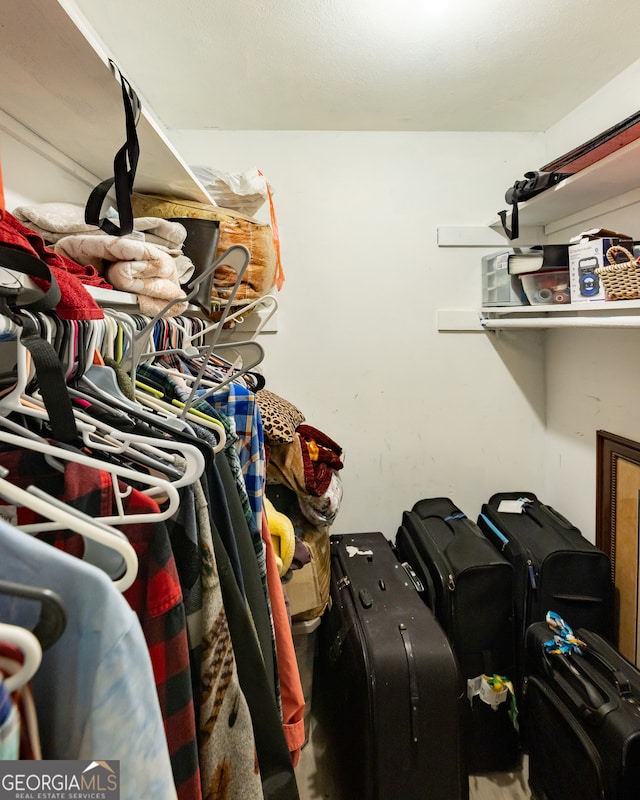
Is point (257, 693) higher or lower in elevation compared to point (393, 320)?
lower

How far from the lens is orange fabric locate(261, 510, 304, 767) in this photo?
2.84 feet

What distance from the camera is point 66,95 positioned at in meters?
0.84

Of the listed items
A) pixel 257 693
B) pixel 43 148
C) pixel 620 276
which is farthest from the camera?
pixel 620 276

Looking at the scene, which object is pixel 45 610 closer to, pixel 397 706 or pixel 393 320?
pixel 397 706

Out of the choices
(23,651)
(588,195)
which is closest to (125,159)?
(23,651)

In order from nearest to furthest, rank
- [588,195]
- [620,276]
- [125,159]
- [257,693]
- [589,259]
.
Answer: [257,693] < [125,159] < [620,276] < [589,259] < [588,195]

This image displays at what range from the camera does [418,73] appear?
4.85 feet

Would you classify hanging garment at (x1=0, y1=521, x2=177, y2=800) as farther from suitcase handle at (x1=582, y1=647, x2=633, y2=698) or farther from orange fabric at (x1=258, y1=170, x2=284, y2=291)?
orange fabric at (x1=258, y1=170, x2=284, y2=291)

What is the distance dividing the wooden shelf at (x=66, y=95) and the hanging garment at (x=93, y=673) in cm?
70

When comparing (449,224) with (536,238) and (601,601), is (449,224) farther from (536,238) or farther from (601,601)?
(601,601)

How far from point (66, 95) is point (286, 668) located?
112cm

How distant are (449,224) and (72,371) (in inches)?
68.0

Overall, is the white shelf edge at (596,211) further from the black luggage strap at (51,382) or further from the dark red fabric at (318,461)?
the black luggage strap at (51,382)

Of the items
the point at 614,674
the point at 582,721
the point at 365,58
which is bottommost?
the point at 582,721
